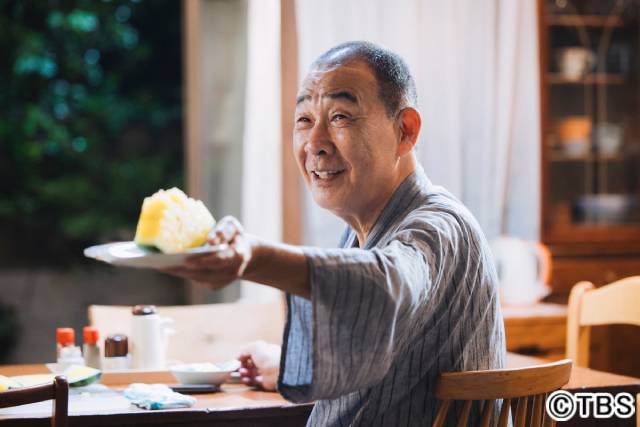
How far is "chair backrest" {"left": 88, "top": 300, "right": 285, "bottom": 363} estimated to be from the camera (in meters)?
2.28

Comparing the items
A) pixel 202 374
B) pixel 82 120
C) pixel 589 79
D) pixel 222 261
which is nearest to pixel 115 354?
pixel 202 374

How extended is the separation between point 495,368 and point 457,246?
0.77 ft

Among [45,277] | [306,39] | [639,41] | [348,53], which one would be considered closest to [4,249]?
[45,277]

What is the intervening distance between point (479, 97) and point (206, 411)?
216 cm

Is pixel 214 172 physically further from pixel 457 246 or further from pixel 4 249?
pixel 4 249

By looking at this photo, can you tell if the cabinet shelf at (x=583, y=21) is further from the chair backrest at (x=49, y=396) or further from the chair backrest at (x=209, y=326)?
the chair backrest at (x=49, y=396)

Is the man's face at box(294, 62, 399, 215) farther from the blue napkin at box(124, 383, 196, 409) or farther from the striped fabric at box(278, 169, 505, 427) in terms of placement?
the blue napkin at box(124, 383, 196, 409)

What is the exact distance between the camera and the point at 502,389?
1.25 metres

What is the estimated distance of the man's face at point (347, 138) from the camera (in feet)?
4.31

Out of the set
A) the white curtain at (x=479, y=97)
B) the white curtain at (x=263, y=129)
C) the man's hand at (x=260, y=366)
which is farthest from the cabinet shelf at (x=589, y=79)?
the man's hand at (x=260, y=366)

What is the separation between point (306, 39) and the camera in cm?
309

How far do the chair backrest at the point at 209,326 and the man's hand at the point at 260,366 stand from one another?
494 millimetres

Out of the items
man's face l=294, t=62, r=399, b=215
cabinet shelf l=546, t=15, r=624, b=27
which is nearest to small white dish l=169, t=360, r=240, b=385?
man's face l=294, t=62, r=399, b=215

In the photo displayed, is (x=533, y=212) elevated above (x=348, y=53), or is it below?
below
